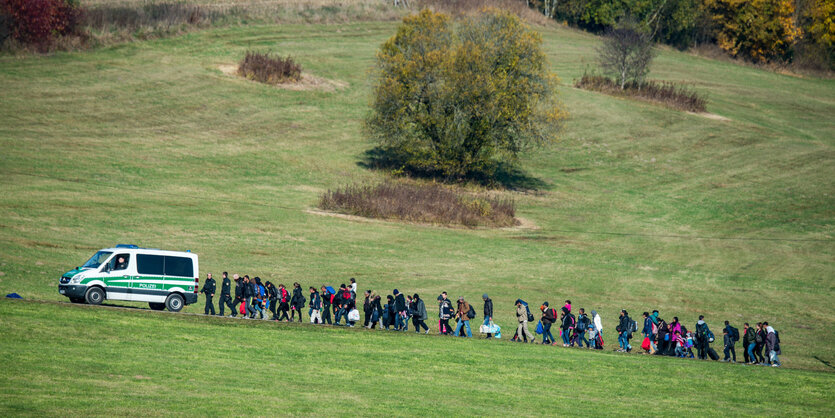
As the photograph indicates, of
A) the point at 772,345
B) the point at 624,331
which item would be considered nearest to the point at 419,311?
the point at 624,331

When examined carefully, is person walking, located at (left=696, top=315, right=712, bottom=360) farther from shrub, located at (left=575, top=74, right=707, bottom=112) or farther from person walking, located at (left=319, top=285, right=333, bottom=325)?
shrub, located at (left=575, top=74, right=707, bottom=112)

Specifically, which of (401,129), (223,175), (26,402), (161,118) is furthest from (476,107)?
(26,402)

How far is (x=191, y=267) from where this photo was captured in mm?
28875

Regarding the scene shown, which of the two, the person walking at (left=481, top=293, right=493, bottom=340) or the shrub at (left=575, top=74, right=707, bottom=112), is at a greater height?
the shrub at (left=575, top=74, right=707, bottom=112)

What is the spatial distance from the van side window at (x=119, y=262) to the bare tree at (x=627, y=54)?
2570 inches

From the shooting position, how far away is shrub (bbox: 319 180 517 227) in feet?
164

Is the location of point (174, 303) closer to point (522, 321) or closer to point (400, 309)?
point (400, 309)

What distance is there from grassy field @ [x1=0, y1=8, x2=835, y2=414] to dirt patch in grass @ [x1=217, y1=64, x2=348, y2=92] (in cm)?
104

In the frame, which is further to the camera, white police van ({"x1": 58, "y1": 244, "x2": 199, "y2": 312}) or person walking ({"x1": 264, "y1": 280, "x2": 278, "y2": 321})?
person walking ({"x1": 264, "y1": 280, "x2": 278, "y2": 321})

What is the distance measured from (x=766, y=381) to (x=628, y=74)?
67270mm

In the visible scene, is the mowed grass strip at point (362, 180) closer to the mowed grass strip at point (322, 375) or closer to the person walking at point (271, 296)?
the person walking at point (271, 296)

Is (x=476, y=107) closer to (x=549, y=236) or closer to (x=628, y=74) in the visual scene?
(x=549, y=236)

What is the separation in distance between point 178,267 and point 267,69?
1987 inches

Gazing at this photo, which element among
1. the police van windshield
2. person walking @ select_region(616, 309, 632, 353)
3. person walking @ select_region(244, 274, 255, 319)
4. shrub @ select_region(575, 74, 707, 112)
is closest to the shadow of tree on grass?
shrub @ select_region(575, 74, 707, 112)
